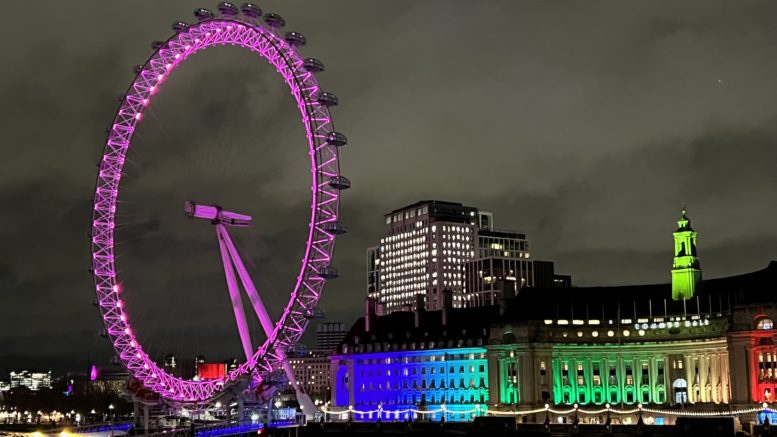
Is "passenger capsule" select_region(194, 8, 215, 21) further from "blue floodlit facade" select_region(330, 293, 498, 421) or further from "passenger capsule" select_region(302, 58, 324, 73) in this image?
"blue floodlit facade" select_region(330, 293, 498, 421)

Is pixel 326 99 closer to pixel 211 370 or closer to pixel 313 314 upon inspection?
pixel 313 314

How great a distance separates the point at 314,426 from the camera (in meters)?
108

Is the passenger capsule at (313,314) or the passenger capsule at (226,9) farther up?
the passenger capsule at (226,9)

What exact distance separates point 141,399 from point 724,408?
77.4 metres

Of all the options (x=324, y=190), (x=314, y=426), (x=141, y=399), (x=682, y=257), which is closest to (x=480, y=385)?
(x=682, y=257)

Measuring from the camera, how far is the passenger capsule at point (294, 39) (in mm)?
80500

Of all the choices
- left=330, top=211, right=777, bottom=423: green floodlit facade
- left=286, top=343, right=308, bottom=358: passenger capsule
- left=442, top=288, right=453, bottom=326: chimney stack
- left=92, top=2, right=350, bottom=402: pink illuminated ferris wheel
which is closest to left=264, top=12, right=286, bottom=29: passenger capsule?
left=92, top=2, right=350, bottom=402: pink illuminated ferris wheel

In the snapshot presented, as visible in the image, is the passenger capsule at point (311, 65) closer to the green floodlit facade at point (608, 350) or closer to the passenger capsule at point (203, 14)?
the passenger capsule at point (203, 14)

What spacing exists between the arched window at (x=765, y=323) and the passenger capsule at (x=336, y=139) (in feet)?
250

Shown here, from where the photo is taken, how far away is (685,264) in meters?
151

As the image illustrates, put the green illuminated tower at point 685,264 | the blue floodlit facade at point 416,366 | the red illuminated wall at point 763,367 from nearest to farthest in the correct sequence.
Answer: the red illuminated wall at point 763,367 → the green illuminated tower at point 685,264 → the blue floodlit facade at point 416,366

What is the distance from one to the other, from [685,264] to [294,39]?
90.4m

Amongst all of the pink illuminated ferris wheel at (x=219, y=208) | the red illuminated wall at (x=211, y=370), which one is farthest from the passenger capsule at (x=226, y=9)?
the red illuminated wall at (x=211, y=370)

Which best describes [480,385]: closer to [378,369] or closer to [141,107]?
[378,369]
